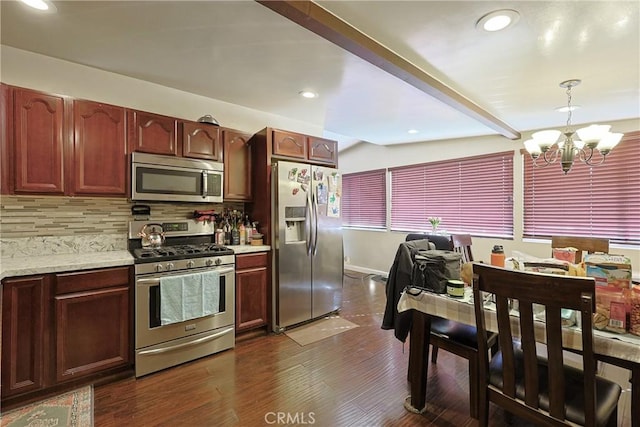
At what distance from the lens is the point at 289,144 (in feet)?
10.2

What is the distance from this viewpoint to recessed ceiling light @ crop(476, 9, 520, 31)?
5.20ft

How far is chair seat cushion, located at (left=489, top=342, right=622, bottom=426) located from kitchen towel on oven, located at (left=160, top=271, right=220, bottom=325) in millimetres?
2085

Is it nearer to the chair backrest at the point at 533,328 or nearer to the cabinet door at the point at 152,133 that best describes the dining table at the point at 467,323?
the chair backrest at the point at 533,328

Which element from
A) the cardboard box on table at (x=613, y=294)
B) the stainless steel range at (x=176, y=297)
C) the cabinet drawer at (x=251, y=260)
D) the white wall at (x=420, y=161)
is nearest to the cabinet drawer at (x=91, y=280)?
the stainless steel range at (x=176, y=297)

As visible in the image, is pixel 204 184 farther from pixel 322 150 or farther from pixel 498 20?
pixel 498 20

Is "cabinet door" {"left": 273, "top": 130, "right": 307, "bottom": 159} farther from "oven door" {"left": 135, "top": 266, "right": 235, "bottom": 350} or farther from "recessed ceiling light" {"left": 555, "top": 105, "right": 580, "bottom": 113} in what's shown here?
"recessed ceiling light" {"left": 555, "top": 105, "right": 580, "bottom": 113}

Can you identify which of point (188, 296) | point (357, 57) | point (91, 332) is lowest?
point (91, 332)

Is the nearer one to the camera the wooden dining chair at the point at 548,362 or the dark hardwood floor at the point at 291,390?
the wooden dining chair at the point at 548,362

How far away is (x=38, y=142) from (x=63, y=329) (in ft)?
4.44

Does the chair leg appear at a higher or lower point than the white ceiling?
lower

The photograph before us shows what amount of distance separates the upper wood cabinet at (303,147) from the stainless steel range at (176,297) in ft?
4.01

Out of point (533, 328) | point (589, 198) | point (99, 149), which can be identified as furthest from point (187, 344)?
point (589, 198)

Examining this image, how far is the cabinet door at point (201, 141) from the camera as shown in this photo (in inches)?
106

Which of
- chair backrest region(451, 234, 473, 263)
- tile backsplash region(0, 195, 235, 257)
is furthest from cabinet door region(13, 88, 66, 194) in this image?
chair backrest region(451, 234, 473, 263)
